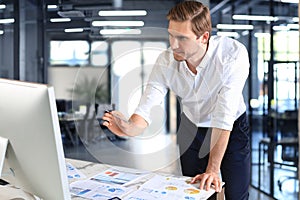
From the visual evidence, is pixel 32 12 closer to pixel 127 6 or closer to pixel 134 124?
pixel 127 6

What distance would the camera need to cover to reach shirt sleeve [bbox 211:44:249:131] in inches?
62.6

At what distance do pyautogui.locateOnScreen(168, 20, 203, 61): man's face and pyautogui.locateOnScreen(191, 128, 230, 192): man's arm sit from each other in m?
0.34

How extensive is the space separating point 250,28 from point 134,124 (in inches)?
132

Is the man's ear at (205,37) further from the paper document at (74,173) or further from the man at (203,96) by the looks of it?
the paper document at (74,173)

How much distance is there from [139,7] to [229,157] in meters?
3.43

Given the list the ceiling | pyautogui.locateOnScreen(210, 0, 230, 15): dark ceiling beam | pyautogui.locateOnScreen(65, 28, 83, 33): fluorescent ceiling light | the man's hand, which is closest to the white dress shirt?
the man's hand

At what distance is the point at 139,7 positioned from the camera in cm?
491

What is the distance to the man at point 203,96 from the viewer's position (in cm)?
159

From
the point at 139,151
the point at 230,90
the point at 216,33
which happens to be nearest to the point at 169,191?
the point at 230,90

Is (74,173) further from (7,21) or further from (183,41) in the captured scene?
(7,21)

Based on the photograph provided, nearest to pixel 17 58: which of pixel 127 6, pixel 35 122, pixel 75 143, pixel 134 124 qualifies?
pixel 75 143

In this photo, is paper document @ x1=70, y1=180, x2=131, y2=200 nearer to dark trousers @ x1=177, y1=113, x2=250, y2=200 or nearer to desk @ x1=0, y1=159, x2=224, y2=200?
desk @ x1=0, y1=159, x2=224, y2=200

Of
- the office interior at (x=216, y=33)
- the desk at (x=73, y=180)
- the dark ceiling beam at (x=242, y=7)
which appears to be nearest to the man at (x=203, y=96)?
the desk at (x=73, y=180)

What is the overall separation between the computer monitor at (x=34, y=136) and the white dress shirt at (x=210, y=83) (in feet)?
2.76
